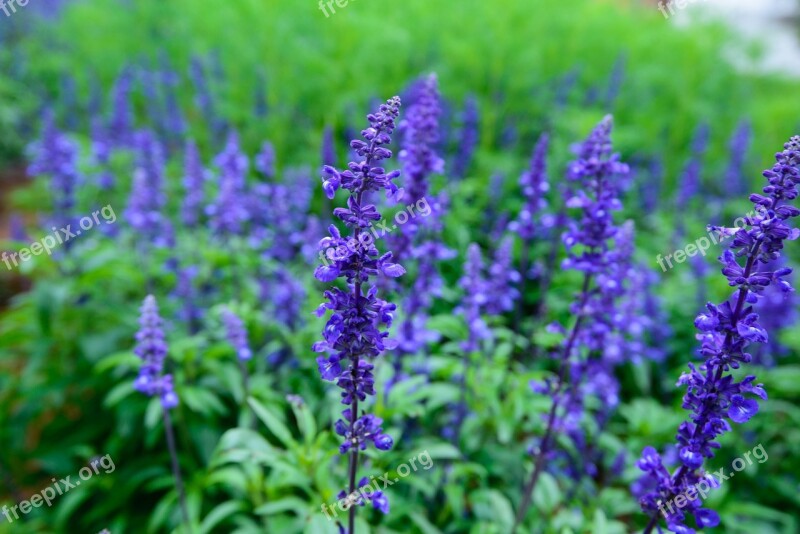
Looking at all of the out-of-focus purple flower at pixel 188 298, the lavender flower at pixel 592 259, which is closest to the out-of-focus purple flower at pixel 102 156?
the out-of-focus purple flower at pixel 188 298

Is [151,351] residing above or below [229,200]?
below

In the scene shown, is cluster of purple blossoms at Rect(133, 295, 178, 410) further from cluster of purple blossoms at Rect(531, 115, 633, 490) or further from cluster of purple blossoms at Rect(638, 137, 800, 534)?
cluster of purple blossoms at Rect(638, 137, 800, 534)

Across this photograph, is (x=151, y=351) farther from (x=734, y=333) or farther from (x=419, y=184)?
(x=734, y=333)

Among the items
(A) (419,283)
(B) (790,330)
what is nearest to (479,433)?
(A) (419,283)

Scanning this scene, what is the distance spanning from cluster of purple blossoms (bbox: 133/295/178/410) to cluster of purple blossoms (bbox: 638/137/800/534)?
278 cm

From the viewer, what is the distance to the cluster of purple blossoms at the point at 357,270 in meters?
2.41

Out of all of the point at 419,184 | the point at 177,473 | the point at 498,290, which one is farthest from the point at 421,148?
the point at 177,473

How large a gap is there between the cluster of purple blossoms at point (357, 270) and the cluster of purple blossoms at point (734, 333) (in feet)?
4.38

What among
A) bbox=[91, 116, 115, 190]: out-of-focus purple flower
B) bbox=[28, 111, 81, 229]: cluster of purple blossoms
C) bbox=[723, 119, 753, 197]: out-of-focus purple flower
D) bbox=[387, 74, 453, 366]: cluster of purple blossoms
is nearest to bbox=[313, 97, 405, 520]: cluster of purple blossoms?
bbox=[387, 74, 453, 366]: cluster of purple blossoms

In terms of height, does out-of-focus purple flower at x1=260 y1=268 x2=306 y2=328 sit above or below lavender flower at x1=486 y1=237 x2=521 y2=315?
above

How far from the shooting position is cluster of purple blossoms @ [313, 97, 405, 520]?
2414 millimetres

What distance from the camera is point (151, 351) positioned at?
362 cm

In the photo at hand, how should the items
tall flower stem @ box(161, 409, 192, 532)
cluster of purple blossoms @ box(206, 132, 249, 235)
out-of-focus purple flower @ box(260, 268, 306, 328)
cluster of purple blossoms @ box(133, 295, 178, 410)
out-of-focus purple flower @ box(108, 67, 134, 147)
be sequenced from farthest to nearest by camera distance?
1. out-of-focus purple flower @ box(108, 67, 134, 147)
2. cluster of purple blossoms @ box(206, 132, 249, 235)
3. out-of-focus purple flower @ box(260, 268, 306, 328)
4. tall flower stem @ box(161, 409, 192, 532)
5. cluster of purple blossoms @ box(133, 295, 178, 410)

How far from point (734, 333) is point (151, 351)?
3.13 metres
